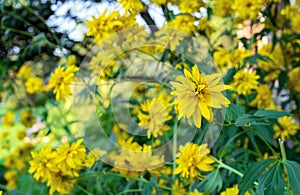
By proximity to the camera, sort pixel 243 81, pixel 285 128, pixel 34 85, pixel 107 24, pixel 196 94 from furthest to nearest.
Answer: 1. pixel 34 85
2. pixel 285 128
3. pixel 243 81
4. pixel 107 24
5. pixel 196 94

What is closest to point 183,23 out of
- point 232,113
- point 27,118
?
point 232,113

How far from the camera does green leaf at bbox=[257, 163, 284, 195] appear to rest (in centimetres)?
69

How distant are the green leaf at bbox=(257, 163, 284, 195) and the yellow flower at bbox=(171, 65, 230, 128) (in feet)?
0.50

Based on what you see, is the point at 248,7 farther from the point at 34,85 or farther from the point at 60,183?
the point at 34,85

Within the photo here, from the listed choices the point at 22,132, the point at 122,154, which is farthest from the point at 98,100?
the point at 22,132

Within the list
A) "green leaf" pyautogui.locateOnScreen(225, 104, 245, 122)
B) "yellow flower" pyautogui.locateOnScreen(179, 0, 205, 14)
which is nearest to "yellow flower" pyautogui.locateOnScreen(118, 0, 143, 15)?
"yellow flower" pyautogui.locateOnScreen(179, 0, 205, 14)

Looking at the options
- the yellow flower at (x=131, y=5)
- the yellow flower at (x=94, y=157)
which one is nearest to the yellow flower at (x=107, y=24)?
the yellow flower at (x=131, y=5)

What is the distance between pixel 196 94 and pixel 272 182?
194 millimetres

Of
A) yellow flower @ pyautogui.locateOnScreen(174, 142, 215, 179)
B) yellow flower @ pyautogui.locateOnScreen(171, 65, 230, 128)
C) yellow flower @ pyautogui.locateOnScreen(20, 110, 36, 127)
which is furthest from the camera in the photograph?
yellow flower @ pyautogui.locateOnScreen(20, 110, 36, 127)

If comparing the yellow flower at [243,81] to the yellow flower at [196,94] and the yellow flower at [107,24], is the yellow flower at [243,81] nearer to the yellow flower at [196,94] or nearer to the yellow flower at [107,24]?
the yellow flower at [107,24]

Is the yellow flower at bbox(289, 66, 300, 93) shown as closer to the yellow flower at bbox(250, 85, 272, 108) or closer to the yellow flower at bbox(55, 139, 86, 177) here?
the yellow flower at bbox(250, 85, 272, 108)

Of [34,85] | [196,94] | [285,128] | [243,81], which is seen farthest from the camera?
[34,85]

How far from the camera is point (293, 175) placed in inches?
27.2

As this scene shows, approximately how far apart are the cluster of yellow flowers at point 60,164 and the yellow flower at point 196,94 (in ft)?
1.33
